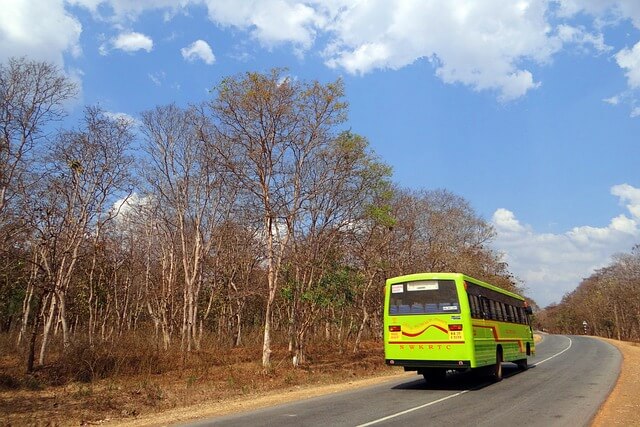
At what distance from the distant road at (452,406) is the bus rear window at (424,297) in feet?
7.51

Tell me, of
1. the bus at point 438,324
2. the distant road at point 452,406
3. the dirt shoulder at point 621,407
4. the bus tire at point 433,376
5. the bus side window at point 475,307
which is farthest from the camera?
the bus tire at point 433,376

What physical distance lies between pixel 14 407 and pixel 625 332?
3571 inches

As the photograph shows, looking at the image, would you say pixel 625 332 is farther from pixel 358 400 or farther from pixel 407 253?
pixel 358 400

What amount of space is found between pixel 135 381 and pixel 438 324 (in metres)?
10.9

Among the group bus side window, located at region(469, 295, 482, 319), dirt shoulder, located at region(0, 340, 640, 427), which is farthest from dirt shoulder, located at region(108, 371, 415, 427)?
bus side window, located at region(469, 295, 482, 319)

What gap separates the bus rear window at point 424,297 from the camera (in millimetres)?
Result: 14180

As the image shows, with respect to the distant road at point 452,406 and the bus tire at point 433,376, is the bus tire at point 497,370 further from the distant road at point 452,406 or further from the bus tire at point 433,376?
the bus tire at point 433,376

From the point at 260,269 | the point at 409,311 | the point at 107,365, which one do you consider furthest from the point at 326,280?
the point at 260,269

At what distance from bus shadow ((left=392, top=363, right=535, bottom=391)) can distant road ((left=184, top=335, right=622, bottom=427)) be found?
0.03 meters

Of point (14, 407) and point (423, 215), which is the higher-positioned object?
point (423, 215)

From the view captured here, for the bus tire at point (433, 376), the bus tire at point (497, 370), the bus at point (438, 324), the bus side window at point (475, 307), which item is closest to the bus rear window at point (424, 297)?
the bus at point (438, 324)

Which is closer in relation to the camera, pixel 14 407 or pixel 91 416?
pixel 91 416

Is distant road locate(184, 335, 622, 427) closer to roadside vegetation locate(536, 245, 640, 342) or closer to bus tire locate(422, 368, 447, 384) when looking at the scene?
bus tire locate(422, 368, 447, 384)

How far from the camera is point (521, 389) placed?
14.2 metres
